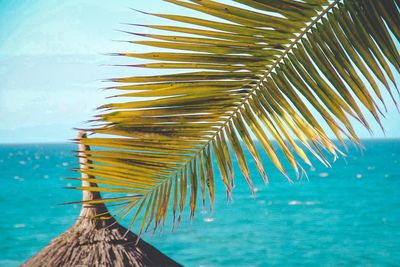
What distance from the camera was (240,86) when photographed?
0.88 m

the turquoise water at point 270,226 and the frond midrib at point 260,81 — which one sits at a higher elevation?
the turquoise water at point 270,226

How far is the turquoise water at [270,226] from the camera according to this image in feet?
73.0

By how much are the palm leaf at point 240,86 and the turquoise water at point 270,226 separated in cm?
1537

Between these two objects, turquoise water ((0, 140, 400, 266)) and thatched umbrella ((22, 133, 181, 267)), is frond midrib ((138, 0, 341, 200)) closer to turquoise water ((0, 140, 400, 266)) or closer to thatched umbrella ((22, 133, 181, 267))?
thatched umbrella ((22, 133, 181, 267))

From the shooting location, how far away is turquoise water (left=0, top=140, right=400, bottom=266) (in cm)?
2227

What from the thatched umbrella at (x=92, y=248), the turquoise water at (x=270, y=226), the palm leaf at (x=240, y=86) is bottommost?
the palm leaf at (x=240, y=86)

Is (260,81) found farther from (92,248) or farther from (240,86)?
(92,248)

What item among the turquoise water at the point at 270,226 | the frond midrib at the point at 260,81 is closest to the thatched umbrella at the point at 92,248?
the frond midrib at the point at 260,81

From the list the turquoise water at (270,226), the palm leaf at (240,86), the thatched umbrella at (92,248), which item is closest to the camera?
the palm leaf at (240,86)

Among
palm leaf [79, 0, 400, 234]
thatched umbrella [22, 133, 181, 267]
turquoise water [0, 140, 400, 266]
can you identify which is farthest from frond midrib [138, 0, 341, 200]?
turquoise water [0, 140, 400, 266]

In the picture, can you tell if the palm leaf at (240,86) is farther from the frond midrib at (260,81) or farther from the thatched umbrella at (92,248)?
the thatched umbrella at (92,248)

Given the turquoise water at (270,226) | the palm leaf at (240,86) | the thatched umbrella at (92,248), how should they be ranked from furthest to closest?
1. the turquoise water at (270,226)
2. the thatched umbrella at (92,248)
3. the palm leaf at (240,86)

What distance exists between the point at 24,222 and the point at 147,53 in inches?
1249

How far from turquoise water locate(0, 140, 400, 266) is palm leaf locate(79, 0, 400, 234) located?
50.4 ft
